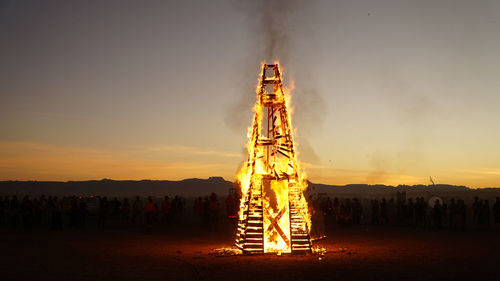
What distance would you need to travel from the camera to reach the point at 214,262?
14570mm

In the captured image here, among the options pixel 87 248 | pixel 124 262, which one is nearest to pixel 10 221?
pixel 87 248

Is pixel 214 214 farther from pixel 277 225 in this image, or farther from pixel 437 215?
pixel 437 215

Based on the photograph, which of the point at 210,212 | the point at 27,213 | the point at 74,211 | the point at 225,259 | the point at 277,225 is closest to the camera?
the point at 225,259

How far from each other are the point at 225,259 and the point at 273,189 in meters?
3.41

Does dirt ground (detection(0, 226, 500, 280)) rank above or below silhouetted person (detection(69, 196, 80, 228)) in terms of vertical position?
below

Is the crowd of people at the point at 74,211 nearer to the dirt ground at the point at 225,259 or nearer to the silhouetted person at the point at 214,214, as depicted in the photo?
the silhouetted person at the point at 214,214

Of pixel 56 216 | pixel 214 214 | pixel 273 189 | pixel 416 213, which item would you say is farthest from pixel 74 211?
pixel 416 213

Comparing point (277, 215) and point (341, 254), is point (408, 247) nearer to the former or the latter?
point (341, 254)

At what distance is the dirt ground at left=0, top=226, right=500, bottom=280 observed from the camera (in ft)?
40.5

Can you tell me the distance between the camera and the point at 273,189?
57.1 ft

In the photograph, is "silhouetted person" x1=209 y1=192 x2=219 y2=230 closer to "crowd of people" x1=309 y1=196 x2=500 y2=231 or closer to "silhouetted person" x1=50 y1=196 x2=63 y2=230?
"crowd of people" x1=309 y1=196 x2=500 y2=231

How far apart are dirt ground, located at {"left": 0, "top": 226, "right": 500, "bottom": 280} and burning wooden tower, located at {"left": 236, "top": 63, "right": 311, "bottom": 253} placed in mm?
925

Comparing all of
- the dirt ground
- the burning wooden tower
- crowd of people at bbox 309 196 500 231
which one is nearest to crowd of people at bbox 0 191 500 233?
crowd of people at bbox 309 196 500 231

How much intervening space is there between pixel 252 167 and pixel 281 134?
1675mm
